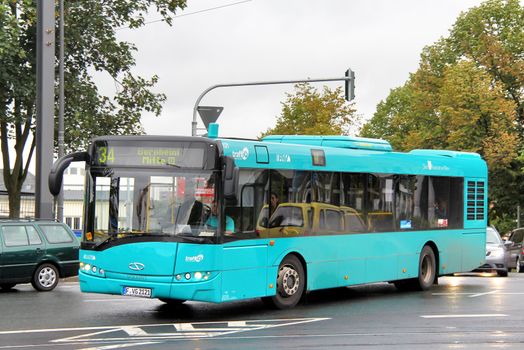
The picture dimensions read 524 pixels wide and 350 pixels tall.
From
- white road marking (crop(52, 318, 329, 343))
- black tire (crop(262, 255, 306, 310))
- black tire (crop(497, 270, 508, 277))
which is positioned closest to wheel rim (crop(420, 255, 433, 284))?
black tire (crop(262, 255, 306, 310))

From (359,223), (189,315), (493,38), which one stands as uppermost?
(493,38)

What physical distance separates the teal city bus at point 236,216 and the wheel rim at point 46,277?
4887 mm

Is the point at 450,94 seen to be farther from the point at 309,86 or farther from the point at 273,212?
the point at 273,212

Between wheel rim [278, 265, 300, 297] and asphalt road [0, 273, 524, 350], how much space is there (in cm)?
35

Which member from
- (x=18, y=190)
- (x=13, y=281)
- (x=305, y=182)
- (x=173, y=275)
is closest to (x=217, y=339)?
(x=173, y=275)

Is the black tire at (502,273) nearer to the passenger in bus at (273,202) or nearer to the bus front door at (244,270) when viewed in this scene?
the passenger in bus at (273,202)

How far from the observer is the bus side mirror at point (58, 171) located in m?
13.4

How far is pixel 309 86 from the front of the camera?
56719mm

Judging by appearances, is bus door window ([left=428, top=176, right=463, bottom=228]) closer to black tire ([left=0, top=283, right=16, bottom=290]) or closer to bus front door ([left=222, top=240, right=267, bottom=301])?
bus front door ([left=222, top=240, right=267, bottom=301])

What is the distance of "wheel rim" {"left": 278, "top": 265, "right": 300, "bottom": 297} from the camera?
14.8 metres

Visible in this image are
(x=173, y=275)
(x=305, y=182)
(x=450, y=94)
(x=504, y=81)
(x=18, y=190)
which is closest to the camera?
(x=173, y=275)

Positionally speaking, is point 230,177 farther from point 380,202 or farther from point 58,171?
point 380,202

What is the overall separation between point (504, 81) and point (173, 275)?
4139cm

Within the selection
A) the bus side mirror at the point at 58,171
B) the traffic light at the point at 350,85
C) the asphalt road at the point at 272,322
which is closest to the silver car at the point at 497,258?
the traffic light at the point at 350,85
